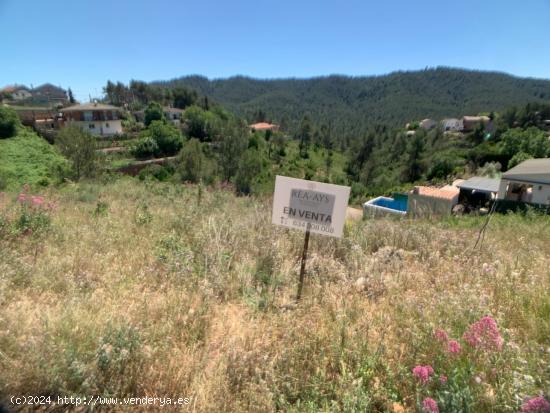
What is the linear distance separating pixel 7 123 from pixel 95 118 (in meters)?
13.4

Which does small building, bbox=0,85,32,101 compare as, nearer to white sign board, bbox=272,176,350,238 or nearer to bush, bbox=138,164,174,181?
bush, bbox=138,164,174,181

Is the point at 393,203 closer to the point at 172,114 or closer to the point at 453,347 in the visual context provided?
the point at 453,347

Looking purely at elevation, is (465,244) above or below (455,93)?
below

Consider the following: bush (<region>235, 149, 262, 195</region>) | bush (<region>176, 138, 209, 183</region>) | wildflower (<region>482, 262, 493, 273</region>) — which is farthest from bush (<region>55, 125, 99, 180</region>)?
wildflower (<region>482, 262, 493, 273</region>)

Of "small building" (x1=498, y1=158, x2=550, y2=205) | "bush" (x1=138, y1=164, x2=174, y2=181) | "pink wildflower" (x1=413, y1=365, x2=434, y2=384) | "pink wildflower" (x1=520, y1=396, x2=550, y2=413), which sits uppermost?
"pink wildflower" (x1=520, y1=396, x2=550, y2=413)

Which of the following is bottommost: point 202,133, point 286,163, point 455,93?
point 286,163

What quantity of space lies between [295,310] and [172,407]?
1.14 meters

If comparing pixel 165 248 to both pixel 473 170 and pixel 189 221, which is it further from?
pixel 473 170

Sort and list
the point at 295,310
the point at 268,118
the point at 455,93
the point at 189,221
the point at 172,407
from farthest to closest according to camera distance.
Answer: the point at 455,93 < the point at 268,118 < the point at 189,221 < the point at 295,310 < the point at 172,407

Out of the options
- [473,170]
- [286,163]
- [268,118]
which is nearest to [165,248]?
[473,170]

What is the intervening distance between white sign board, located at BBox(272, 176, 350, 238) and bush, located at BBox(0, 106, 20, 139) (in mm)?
39920

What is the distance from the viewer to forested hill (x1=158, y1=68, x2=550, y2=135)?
112 meters

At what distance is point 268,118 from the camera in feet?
332

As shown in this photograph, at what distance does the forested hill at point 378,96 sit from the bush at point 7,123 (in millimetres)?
67940
